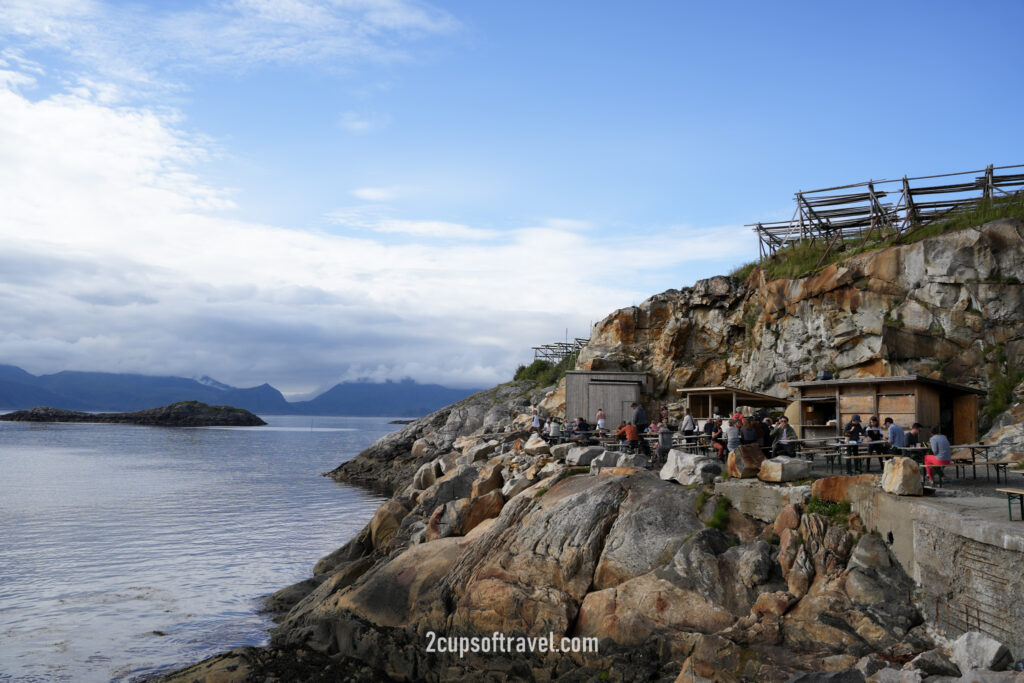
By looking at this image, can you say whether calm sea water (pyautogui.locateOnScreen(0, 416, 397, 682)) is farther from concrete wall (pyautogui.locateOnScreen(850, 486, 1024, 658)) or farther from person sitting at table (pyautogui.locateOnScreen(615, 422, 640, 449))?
concrete wall (pyautogui.locateOnScreen(850, 486, 1024, 658))

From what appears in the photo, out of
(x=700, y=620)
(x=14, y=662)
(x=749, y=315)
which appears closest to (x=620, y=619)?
(x=700, y=620)

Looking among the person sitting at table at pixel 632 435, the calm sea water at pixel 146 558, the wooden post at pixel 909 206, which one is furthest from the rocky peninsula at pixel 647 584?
the wooden post at pixel 909 206

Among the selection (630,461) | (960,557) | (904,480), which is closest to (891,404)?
(630,461)

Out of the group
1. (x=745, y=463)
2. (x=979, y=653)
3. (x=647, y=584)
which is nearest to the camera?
(x=979, y=653)

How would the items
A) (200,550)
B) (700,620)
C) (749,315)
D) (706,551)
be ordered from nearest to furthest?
(700,620)
(706,551)
(200,550)
(749,315)

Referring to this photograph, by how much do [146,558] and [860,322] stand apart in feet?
114

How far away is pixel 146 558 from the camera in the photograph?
25.9 meters

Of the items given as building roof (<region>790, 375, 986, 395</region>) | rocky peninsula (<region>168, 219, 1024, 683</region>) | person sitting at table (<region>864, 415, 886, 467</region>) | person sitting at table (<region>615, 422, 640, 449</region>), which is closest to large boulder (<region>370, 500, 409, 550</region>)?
rocky peninsula (<region>168, 219, 1024, 683</region>)

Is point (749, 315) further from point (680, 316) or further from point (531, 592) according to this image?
point (531, 592)

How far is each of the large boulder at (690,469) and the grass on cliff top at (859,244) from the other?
2481 centimetres

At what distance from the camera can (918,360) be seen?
33625 millimetres

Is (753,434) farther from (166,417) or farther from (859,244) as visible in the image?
(166,417)

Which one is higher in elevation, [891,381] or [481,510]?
[891,381]

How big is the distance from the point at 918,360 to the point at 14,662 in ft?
120
